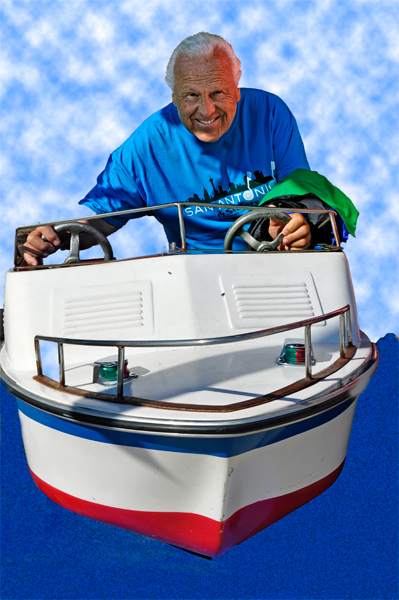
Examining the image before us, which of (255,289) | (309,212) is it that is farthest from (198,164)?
(255,289)

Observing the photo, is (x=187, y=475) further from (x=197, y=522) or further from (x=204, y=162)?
(x=204, y=162)

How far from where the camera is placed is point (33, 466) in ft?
9.43

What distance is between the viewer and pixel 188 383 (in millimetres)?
2467

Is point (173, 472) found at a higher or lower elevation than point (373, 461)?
higher

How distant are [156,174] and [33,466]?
2.34 meters

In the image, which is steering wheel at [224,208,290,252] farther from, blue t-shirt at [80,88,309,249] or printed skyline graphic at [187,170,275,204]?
printed skyline graphic at [187,170,275,204]

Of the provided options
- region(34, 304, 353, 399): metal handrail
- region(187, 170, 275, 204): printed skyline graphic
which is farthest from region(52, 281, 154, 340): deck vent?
region(187, 170, 275, 204): printed skyline graphic

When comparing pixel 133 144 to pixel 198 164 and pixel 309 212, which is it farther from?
pixel 309 212

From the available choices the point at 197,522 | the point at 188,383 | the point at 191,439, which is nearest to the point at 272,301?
the point at 188,383

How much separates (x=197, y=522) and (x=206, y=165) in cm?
266

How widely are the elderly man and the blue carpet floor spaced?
1.86 m

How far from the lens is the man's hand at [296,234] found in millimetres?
3400

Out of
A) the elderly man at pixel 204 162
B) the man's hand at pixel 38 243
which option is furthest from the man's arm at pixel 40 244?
the elderly man at pixel 204 162

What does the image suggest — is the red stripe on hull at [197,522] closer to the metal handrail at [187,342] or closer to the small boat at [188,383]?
the small boat at [188,383]
